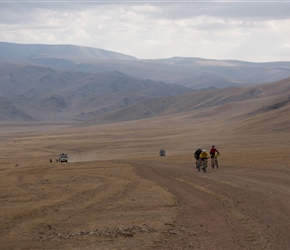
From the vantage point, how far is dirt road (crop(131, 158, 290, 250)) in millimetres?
13203

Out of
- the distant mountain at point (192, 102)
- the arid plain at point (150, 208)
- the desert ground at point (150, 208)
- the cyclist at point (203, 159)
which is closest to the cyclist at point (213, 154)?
the arid plain at point (150, 208)

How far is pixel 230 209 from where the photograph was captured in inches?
674

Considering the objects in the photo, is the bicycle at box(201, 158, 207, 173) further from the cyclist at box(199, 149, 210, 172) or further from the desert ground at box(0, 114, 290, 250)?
the desert ground at box(0, 114, 290, 250)

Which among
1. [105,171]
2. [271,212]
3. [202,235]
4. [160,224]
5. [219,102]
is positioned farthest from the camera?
[219,102]

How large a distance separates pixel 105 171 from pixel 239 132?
56552 mm

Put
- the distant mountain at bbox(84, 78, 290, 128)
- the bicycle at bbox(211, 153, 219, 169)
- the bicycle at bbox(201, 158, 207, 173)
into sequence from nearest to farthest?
the bicycle at bbox(201, 158, 207, 173)
the bicycle at bbox(211, 153, 219, 169)
the distant mountain at bbox(84, 78, 290, 128)

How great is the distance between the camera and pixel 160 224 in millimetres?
15297

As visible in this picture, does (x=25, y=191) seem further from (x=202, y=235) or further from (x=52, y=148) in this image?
(x=52, y=148)

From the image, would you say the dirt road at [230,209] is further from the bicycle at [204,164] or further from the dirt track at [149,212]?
the bicycle at [204,164]

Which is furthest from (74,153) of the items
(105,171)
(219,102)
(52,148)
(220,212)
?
(219,102)

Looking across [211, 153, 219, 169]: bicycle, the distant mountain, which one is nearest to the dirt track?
[211, 153, 219, 169]: bicycle

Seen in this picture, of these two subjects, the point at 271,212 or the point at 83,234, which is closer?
the point at 83,234

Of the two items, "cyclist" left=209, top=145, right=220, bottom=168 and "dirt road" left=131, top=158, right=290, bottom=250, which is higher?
"cyclist" left=209, top=145, right=220, bottom=168

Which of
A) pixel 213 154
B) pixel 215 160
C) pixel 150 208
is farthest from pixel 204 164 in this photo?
pixel 150 208
